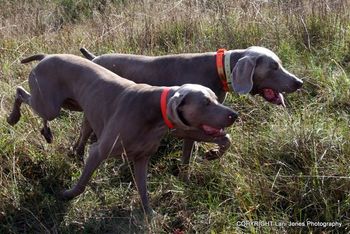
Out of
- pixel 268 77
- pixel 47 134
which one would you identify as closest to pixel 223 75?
pixel 268 77

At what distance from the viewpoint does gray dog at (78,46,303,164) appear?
454cm

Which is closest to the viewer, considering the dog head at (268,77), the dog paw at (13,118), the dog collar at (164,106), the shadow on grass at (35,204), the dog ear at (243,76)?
the dog collar at (164,106)

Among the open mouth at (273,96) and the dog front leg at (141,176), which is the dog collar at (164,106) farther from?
the open mouth at (273,96)

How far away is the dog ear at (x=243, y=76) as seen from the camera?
4512 millimetres

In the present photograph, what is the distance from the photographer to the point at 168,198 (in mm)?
4254

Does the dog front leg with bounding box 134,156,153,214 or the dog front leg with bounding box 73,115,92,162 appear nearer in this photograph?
the dog front leg with bounding box 134,156,153,214

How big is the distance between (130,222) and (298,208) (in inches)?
44.9

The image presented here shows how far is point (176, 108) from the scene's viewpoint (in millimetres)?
3758

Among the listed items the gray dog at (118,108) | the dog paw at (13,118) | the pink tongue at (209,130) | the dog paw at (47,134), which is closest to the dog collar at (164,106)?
the gray dog at (118,108)

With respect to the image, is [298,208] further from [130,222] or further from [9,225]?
[9,225]

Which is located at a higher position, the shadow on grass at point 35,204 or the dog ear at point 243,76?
the dog ear at point 243,76

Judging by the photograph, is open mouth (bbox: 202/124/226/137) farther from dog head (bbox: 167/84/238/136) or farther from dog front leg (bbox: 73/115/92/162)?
dog front leg (bbox: 73/115/92/162)

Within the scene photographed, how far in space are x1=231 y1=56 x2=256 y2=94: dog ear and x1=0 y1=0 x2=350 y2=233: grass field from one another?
0.33 meters

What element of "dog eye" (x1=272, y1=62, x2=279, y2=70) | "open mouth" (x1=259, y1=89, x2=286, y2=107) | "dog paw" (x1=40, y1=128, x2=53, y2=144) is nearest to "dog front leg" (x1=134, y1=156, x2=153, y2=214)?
"dog paw" (x1=40, y1=128, x2=53, y2=144)
